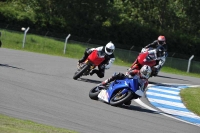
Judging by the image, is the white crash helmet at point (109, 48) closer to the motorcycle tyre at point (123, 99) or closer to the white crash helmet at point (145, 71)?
the white crash helmet at point (145, 71)

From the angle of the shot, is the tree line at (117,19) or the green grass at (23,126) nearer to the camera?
the green grass at (23,126)

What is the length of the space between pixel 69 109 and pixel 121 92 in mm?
2172

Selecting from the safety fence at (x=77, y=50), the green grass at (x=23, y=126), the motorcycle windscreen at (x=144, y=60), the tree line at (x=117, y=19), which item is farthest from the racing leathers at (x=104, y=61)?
the tree line at (x=117, y=19)

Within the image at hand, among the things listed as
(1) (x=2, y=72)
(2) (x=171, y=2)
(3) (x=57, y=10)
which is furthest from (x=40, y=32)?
(1) (x=2, y=72)

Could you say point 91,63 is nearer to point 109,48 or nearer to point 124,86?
point 109,48

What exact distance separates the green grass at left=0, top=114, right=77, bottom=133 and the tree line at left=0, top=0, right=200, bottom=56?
26.7 metres

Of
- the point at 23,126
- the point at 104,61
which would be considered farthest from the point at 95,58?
the point at 23,126

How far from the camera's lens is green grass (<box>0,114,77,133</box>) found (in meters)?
8.69

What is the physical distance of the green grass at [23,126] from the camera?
8691mm

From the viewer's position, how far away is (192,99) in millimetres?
18312

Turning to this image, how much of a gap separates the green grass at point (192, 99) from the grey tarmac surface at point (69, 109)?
137 cm

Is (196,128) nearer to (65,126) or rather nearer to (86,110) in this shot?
(86,110)

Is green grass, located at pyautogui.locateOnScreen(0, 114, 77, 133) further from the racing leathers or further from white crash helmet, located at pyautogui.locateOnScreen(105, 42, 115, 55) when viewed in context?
the racing leathers

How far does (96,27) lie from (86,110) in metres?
29.1
